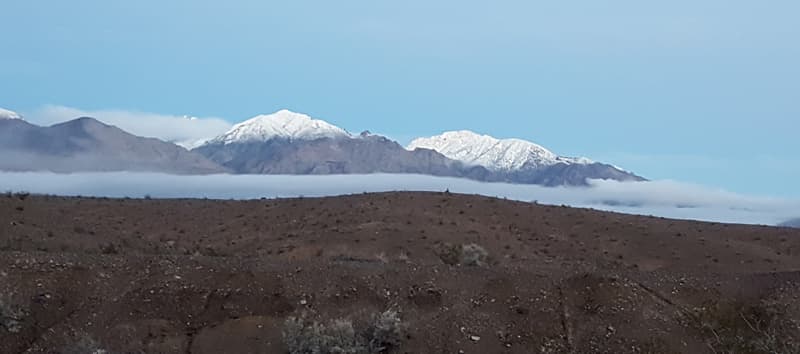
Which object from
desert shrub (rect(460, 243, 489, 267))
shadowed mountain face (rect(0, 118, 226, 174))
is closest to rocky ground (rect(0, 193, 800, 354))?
desert shrub (rect(460, 243, 489, 267))

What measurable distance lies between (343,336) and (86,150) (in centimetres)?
15123

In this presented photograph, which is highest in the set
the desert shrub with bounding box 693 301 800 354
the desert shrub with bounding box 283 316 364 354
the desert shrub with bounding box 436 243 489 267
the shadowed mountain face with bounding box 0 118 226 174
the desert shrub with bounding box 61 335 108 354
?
the shadowed mountain face with bounding box 0 118 226 174

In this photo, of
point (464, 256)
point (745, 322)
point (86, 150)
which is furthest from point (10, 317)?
point (86, 150)

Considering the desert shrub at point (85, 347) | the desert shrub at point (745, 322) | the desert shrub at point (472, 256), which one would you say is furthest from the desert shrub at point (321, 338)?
the desert shrub at point (472, 256)

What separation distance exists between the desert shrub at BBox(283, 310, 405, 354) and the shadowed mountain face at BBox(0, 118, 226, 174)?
438 feet

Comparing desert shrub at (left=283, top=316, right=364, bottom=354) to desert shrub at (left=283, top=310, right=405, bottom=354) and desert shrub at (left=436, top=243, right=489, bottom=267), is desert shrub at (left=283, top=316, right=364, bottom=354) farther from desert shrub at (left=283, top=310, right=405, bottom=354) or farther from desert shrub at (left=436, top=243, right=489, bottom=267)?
desert shrub at (left=436, top=243, right=489, bottom=267)

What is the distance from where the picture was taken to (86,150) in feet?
531

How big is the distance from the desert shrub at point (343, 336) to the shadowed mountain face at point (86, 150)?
134 metres

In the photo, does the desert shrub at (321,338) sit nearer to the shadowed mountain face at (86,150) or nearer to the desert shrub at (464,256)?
the desert shrub at (464,256)

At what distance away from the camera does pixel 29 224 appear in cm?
3180

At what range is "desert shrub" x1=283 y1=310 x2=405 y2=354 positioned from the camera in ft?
62.2

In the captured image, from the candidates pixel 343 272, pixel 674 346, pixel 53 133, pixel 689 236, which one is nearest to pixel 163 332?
pixel 343 272

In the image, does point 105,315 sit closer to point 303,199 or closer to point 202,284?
point 202,284

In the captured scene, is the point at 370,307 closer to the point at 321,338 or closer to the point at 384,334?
the point at 384,334
